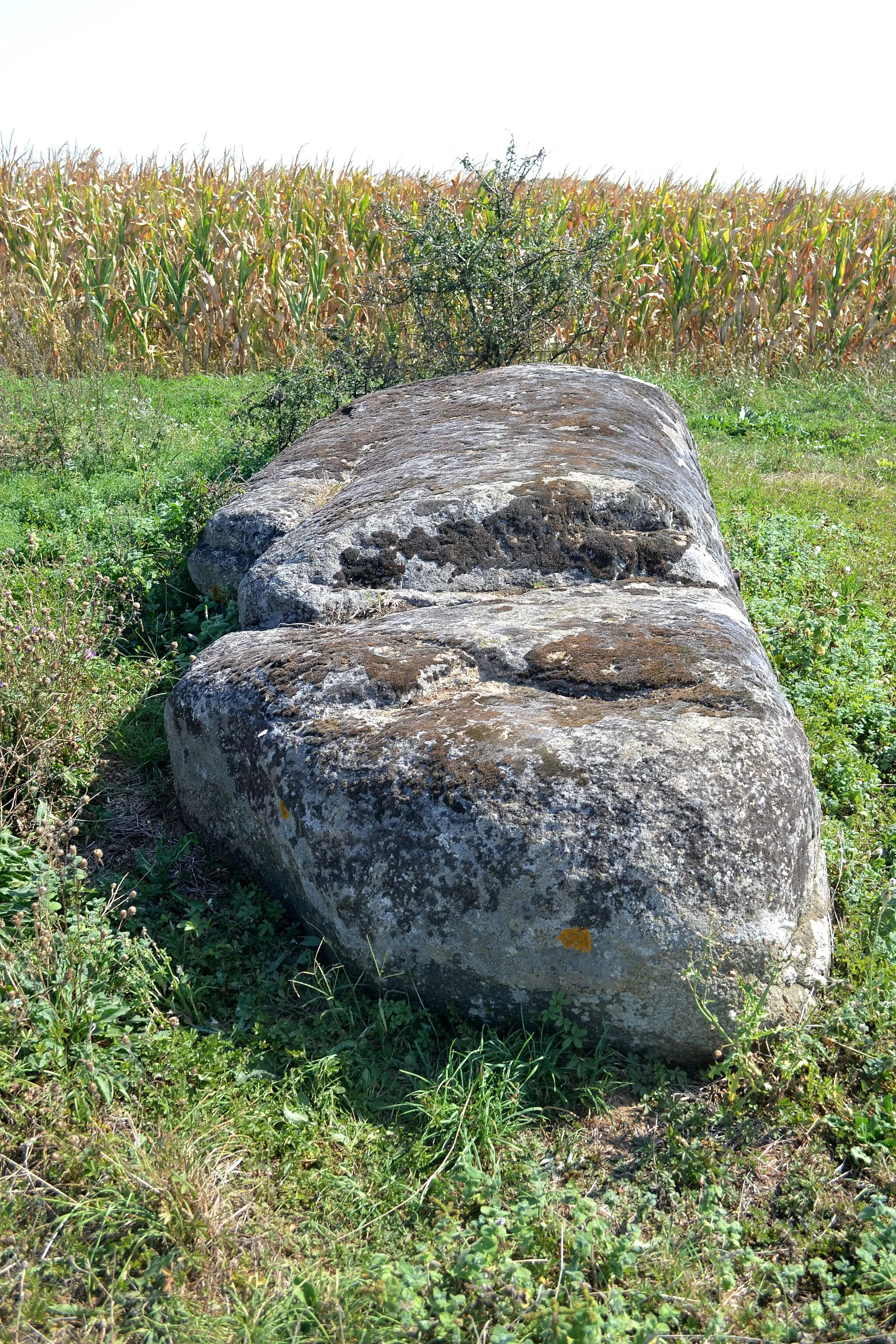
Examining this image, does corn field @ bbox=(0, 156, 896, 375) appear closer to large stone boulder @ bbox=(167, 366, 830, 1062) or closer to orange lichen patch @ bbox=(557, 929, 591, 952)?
large stone boulder @ bbox=(167, 366, 830, 1062)

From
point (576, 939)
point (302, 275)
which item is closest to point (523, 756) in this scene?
point (576, 939)

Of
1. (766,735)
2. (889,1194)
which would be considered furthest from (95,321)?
(889,1194)

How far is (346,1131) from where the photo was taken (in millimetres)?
2484

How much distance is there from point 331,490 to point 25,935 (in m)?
2.85

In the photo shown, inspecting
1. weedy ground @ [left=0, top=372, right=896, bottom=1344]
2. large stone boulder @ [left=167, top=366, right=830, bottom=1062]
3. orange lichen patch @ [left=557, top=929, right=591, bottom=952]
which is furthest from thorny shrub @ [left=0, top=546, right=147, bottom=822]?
orange lichen patch @ [left=557, top=929, right=591, bottom=952]

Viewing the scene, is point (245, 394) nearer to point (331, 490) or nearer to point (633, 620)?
point (331, 490)

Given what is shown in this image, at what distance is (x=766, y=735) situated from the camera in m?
2.72

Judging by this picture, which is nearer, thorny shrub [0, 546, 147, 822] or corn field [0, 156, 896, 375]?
thorny shrub [0, 546, 147, 822]

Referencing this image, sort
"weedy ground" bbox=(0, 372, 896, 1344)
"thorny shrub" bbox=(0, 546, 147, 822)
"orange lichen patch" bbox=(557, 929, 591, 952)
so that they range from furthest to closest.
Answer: "thorny shrub" bbox=(0, 546, 147, 822) → "orange lichen patch" bbox=(557, 929, 591, 952) → "weedy ground" bbox=(0, 372, 896, 1344)

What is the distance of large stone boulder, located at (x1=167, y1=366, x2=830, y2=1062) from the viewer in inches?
99.0

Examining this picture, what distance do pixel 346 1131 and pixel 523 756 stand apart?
3.66 ft

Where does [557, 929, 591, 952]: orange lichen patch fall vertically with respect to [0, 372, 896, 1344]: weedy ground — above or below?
above

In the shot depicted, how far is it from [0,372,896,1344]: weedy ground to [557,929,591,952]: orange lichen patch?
17cm

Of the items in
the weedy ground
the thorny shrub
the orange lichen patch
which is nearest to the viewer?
the weedy ground
